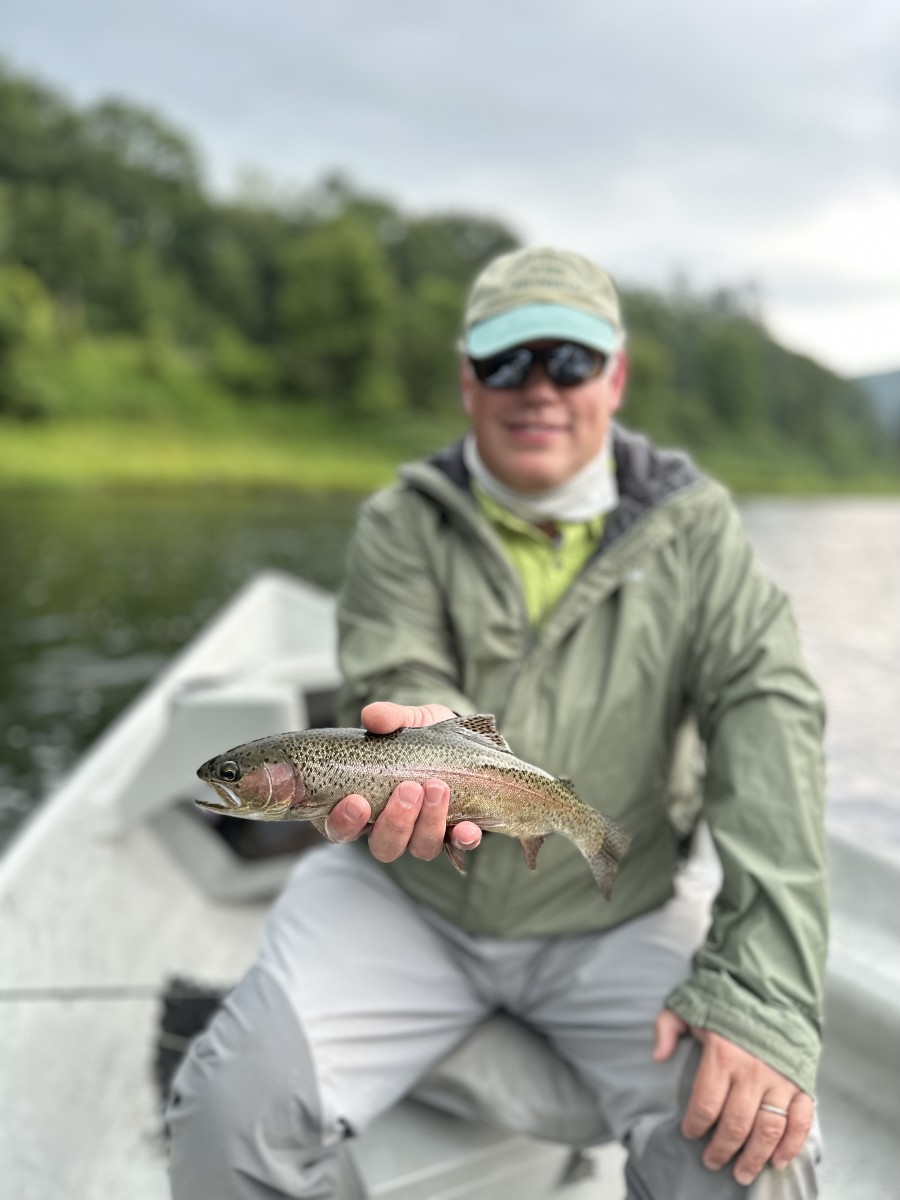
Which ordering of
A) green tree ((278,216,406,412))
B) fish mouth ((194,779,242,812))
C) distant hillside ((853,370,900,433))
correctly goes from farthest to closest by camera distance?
distant hillside ((853,370,900,433)) < green tree ((278,216,406,412)) < fish mouth ((194,779,242,812))

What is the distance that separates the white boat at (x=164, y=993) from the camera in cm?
266

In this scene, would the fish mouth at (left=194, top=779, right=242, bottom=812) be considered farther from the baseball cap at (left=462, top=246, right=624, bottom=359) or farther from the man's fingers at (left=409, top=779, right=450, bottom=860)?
the baseball cap at (left=462, top=246, right=624, bottom=359)

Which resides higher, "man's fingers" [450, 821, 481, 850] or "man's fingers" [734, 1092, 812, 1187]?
"man's fingers" [450, 821, 481, 850]

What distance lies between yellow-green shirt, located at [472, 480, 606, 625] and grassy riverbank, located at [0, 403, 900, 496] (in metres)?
37.4

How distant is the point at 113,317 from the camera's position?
66.2 m

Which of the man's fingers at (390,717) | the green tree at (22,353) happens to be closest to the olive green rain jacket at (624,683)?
the man's fingers at (390,717)

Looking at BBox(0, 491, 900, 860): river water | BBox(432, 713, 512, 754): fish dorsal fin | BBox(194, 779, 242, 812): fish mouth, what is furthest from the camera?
BBox(0, 491, 900, 860): river water

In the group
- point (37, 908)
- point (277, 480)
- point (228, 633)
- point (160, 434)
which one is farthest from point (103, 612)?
point (160, 434)

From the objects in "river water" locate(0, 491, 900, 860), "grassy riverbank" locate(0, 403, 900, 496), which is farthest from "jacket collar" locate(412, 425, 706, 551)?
"grassy riverbank" locate(0, 403, 900, 496)

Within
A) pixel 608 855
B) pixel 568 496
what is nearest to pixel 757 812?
pixel 608 855

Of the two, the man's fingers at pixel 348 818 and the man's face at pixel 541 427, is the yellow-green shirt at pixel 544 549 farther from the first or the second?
the man's fingers at pixel 348 818

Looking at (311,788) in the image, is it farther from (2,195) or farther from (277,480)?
(2,195)

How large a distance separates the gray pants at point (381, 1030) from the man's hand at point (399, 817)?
2.35ft

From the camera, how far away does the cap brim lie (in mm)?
2695
